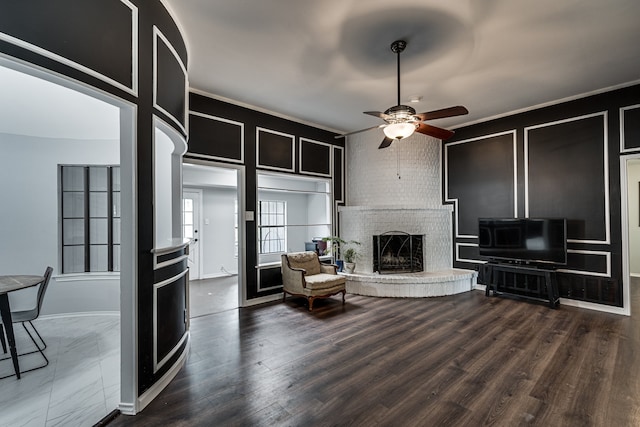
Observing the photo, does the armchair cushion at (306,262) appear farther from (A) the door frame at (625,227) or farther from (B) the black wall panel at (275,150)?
(A) the door frame at (625,227)

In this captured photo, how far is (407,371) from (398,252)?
315 cm

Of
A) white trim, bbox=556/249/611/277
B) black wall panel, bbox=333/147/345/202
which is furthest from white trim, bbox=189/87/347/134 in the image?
white trim, bbox=556/249/611/277

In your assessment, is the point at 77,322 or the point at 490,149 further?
the point at 490,149

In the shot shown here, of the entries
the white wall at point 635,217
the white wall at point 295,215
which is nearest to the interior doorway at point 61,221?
the white wall at point 295,215

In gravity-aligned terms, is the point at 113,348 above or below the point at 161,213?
below

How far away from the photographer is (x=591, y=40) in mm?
2922

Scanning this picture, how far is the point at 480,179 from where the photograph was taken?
17.4ft

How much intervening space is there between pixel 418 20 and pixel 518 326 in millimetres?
3556

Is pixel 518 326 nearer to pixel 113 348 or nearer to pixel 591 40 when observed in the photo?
pixel 591 40

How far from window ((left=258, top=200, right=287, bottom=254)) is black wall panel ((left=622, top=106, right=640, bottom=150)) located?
6434 mm

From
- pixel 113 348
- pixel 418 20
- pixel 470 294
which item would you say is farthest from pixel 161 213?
pixel 470 294

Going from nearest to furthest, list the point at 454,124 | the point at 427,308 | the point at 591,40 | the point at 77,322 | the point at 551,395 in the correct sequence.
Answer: the point at 551,395, the point at 591,40, the point at 77,322, the point at 427,308, the point at 454,124

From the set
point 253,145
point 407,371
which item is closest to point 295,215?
point 253,145

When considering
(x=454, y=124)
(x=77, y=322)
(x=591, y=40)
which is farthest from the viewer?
(x=454, y=124)
